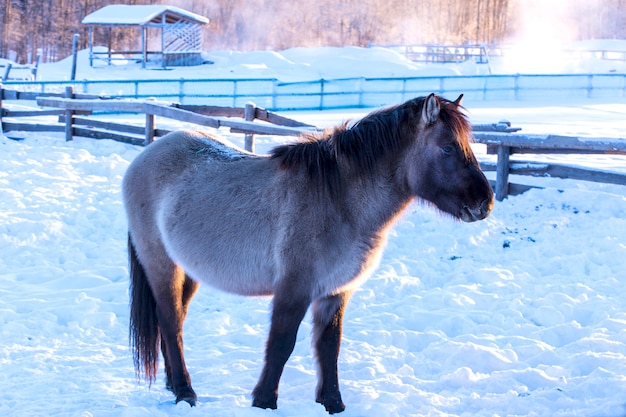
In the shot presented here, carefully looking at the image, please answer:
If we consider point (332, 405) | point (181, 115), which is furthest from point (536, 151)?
point (332, 405)

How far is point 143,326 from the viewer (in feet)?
14.1

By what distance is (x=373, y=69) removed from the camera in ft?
115

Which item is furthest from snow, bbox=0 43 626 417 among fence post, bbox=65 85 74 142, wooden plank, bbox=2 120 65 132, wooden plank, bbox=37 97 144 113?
wooden plank, bbox=2 120 65 132

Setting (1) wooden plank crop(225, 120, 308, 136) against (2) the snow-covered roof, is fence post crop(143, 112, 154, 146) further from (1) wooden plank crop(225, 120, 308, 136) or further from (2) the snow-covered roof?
(2) the snow-covered roof

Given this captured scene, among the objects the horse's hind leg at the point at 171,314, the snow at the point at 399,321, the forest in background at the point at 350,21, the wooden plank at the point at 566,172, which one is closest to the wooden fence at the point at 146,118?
the snow at the point at 399,321

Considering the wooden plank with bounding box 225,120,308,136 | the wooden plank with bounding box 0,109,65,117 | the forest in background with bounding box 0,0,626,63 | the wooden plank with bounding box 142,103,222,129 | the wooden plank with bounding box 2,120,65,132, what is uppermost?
the forest in background with bounding box 0,0,626,63

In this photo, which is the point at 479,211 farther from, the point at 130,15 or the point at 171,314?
the point at 130,15

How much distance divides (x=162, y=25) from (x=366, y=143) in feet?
119

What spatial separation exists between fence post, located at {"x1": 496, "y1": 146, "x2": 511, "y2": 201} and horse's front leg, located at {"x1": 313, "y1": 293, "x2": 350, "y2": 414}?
17.3 ft

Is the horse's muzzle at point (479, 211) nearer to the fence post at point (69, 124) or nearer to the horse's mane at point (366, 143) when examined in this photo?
the horse's mane at point (366, 143)

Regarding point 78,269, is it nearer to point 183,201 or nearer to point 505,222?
point 183,201

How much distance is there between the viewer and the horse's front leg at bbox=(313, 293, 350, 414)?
3.93 metres

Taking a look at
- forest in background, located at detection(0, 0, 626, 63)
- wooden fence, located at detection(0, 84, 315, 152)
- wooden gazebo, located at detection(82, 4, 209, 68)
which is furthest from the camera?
forest in background, located at detection(0, 0, 626, 63)

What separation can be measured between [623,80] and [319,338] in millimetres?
28155
